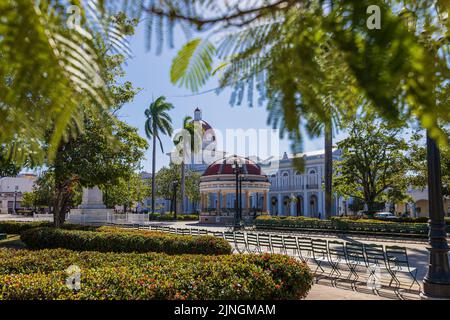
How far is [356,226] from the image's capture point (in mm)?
26266

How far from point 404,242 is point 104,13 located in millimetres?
23772

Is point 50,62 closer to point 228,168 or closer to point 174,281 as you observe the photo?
point 174,281

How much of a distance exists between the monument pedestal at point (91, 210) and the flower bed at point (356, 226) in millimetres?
13180

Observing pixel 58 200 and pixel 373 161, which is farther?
pixel 373 161

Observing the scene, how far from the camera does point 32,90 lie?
3.79ft

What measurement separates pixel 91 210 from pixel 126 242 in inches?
768

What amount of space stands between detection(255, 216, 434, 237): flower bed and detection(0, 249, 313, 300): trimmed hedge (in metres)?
17.9

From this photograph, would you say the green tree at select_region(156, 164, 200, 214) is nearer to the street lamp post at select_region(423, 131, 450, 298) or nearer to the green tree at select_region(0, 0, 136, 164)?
the street lamp post at select_region(423, 131, 450, 298)

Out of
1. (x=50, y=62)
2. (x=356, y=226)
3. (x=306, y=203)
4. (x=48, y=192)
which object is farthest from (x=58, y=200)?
(x=306, y=203)

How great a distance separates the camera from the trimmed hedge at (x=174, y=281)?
563 cm

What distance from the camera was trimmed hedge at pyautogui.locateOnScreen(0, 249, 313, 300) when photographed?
5.63 meters
